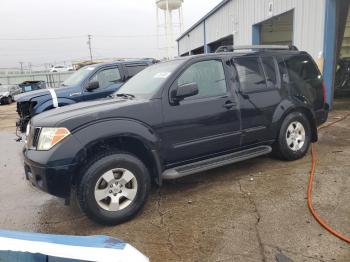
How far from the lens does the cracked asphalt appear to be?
3.13m

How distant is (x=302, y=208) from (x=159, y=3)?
32.1 meters

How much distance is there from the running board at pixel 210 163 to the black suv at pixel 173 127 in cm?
1

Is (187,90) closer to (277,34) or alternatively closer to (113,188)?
(113,188)

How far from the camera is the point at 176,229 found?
11.8 ft

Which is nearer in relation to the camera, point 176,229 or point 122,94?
point 176,229

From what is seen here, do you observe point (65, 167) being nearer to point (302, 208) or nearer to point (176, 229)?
point (176, 229)

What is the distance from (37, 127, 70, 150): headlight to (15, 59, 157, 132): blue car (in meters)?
4.32

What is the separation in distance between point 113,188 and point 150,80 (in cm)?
166

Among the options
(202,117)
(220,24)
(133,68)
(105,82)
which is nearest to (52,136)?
(202,117)

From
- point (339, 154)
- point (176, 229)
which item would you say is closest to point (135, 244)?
point (176, 229)

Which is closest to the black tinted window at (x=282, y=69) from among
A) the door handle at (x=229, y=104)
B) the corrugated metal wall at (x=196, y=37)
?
the door handle at (x=229, y=104)

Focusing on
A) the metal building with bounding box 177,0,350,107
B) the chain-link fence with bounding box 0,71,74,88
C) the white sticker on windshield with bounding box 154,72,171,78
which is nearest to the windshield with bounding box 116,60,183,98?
the white sticker on windshield with bounding box 154,72,171,78

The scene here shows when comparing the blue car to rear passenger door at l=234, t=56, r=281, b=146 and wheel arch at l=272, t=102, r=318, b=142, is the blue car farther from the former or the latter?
wheel arch at l=272, t=102, r=318, b=142

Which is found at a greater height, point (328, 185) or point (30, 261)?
point (30, 261)
